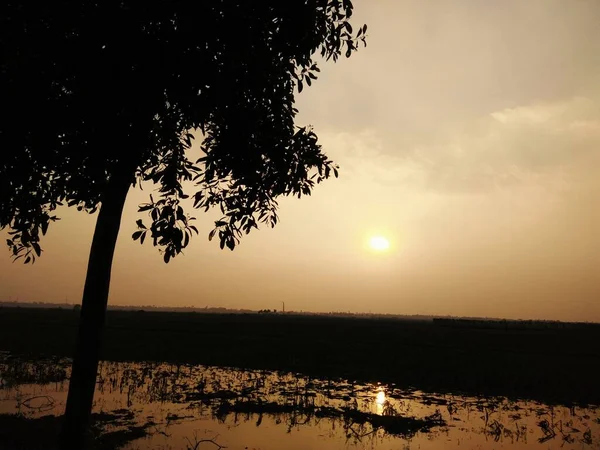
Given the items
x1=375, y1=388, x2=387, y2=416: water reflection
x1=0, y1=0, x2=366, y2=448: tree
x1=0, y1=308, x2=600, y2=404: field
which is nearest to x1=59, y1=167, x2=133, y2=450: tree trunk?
x1=0, y1=0, x2=366, y2=448: tree

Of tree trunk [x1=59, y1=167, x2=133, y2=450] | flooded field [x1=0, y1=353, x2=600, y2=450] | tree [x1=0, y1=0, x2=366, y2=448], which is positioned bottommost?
flooded field [x1=0, y1=353, x2=600, y2=450]

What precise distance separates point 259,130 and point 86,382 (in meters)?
4.76

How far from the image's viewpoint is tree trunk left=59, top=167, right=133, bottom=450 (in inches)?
253

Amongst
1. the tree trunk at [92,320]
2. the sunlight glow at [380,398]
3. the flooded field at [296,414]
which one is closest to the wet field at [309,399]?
the flooded field at [296,414]

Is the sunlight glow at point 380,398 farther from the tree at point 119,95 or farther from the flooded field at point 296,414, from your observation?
the tree at point 119,95

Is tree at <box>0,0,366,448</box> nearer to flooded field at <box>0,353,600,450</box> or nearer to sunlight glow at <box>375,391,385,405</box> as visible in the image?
flooded field at <box>0,353,600,450</box>

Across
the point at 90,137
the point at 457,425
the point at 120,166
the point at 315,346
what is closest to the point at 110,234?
the point at 120,166

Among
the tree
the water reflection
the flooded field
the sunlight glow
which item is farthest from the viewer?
the sunlight glow

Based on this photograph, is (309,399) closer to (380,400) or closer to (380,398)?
(380,400)

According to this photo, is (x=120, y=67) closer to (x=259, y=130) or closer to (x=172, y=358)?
(x=259, y=130)

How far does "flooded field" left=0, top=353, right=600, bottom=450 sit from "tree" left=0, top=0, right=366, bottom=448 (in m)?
7.32

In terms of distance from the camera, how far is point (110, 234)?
22.3 ft

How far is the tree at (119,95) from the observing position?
6000 millimetres

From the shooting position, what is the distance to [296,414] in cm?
1599
